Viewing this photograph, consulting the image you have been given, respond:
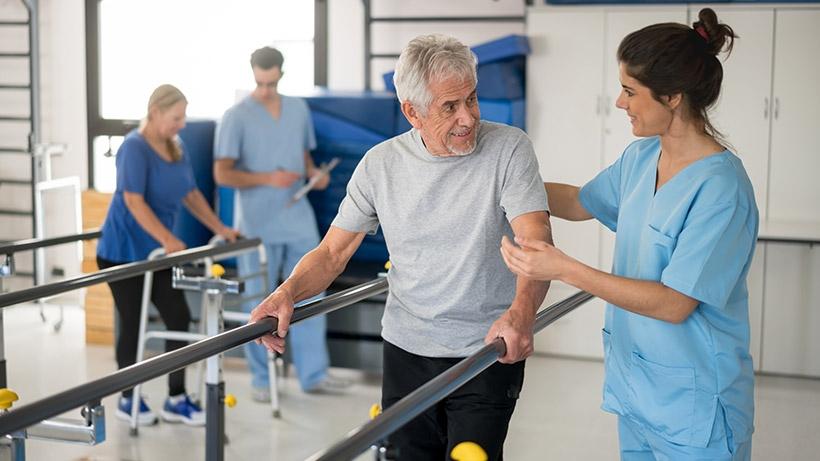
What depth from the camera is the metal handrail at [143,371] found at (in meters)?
1.79

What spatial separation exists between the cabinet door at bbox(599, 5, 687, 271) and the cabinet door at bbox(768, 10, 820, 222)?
1.79 feet

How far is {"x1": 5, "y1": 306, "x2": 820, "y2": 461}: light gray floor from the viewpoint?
4445mm

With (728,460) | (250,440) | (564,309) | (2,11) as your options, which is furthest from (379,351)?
(2,11)

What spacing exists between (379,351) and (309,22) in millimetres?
2428

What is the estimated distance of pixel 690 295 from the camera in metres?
2.03

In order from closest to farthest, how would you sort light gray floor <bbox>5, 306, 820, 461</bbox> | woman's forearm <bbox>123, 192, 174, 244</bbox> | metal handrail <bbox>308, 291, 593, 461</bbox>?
metal handrail <bbox>308, 291, 593, 461</bbox>, light gray floor <bbox>5, 306, 820, 461</bbox>, woman's forearm <bbox>123, 192, 174, 244</bbox>

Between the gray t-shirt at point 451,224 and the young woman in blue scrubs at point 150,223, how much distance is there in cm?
248

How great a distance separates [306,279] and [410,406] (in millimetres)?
631

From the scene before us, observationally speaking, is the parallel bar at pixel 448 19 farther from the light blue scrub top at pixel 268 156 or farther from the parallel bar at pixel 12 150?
the parallel bar at pixel 12 150

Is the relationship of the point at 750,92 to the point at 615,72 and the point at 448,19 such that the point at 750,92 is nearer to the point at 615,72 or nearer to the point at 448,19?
the point at 615,72

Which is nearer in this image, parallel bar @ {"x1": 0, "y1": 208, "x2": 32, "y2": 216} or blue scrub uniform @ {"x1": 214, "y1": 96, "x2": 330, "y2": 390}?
blue scrub uniform @ {"x1": 214, "y1": 96, "x2": 330, "y2": 390}

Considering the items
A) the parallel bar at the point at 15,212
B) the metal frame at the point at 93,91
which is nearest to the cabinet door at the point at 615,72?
the metal frame at the point at 93,91

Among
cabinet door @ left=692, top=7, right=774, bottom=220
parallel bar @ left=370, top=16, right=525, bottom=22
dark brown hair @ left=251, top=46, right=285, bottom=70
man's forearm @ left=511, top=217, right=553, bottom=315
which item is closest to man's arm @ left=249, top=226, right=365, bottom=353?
man's forearm @ left=511, top=217, right=553, bottom=315

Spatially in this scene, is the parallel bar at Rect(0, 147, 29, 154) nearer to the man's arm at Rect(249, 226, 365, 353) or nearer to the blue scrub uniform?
the blue scrub uniform
